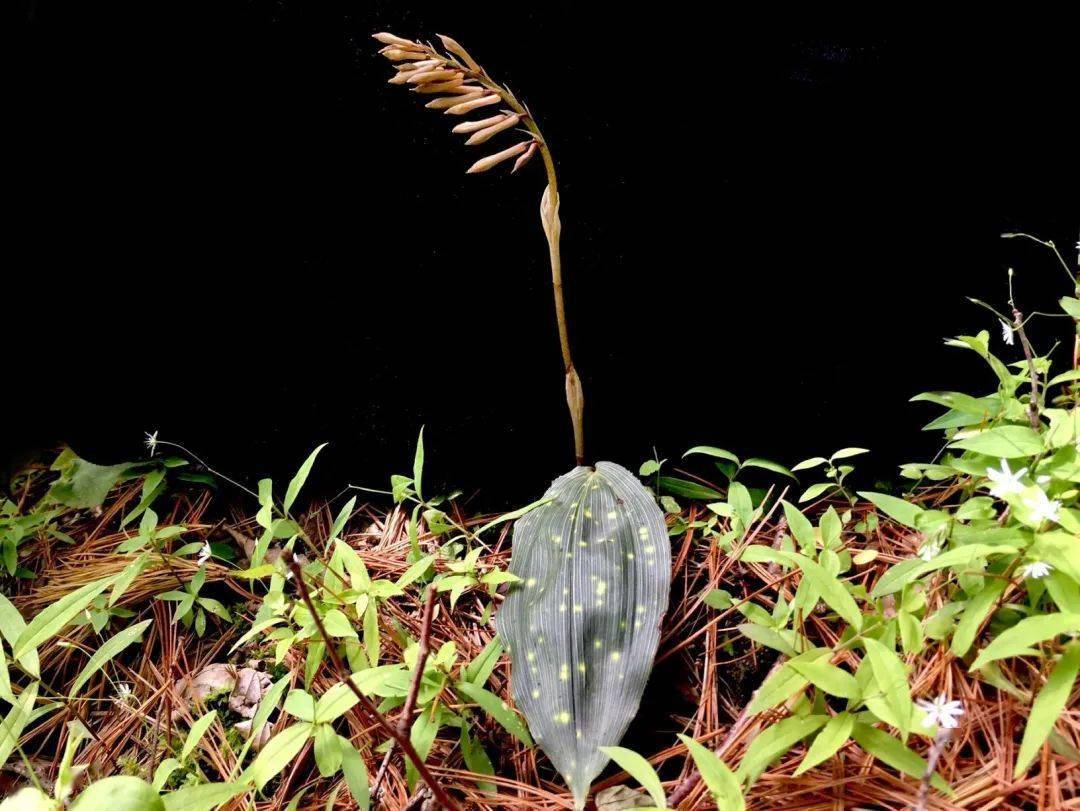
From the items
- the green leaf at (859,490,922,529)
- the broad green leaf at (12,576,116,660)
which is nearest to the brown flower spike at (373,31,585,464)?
the green leaf at (859,490,922,529)

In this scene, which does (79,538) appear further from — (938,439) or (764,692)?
(938,439)

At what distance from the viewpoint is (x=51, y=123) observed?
1.86m

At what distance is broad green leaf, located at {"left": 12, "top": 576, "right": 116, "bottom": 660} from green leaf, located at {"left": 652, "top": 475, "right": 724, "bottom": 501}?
1.28 meters

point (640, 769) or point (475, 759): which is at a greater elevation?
point (640, 769)

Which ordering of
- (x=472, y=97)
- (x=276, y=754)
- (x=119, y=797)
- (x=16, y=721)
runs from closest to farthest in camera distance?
(x=119, y=797), (x=276, y=754), (x=16, y=721), (x=472, y=97)

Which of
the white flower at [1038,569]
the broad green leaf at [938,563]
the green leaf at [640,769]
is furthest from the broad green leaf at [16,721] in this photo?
the white flower at [1038,569]

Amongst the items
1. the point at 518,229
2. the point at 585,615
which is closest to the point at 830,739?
the point at 585,615

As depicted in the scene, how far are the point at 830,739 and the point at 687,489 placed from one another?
0.89 metres

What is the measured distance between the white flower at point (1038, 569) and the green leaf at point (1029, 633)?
0.19ft

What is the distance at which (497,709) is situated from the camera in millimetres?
1353

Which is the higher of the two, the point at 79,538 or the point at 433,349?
the point at 433,349

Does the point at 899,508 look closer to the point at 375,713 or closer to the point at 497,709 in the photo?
the point at 497,709

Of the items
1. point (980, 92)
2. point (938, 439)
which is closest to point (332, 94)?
point (980, 92)

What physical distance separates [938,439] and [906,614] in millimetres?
881
